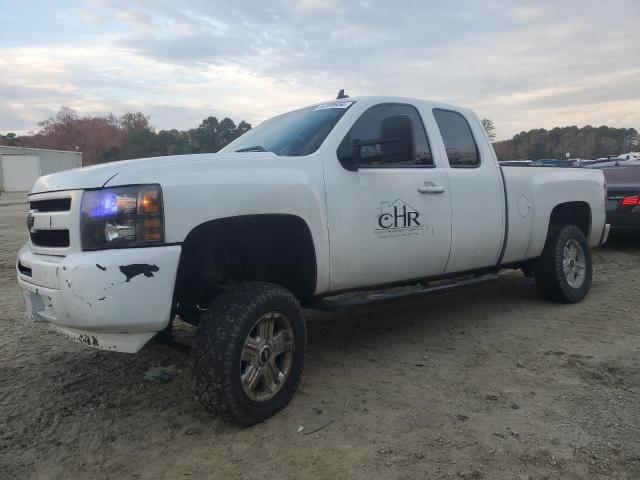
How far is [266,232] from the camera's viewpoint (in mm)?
3412

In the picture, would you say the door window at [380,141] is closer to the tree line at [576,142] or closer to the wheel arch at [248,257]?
the wheel arch at [248,257]

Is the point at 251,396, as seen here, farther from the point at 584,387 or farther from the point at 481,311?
the point at 481,311

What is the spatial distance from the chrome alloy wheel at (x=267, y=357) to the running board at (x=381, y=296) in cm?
49

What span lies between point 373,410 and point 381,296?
89cm

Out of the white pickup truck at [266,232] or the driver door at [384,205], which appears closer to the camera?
the white pickup truck at [266,232]

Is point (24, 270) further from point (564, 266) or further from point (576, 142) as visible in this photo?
point (576, 142)

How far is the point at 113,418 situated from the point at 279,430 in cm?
101

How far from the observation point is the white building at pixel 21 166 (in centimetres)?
4456

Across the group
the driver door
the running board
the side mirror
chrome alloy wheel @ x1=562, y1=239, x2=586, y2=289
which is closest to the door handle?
the driver door

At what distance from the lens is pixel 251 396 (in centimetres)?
297

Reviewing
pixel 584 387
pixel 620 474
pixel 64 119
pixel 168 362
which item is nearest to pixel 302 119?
pixel 168 362

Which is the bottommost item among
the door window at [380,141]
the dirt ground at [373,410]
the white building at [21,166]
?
the dirt ground at [373,410]

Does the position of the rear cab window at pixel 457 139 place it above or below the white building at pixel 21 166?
below

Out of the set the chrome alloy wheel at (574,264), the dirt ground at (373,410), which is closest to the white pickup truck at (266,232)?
the dirt ground at (373,410)
